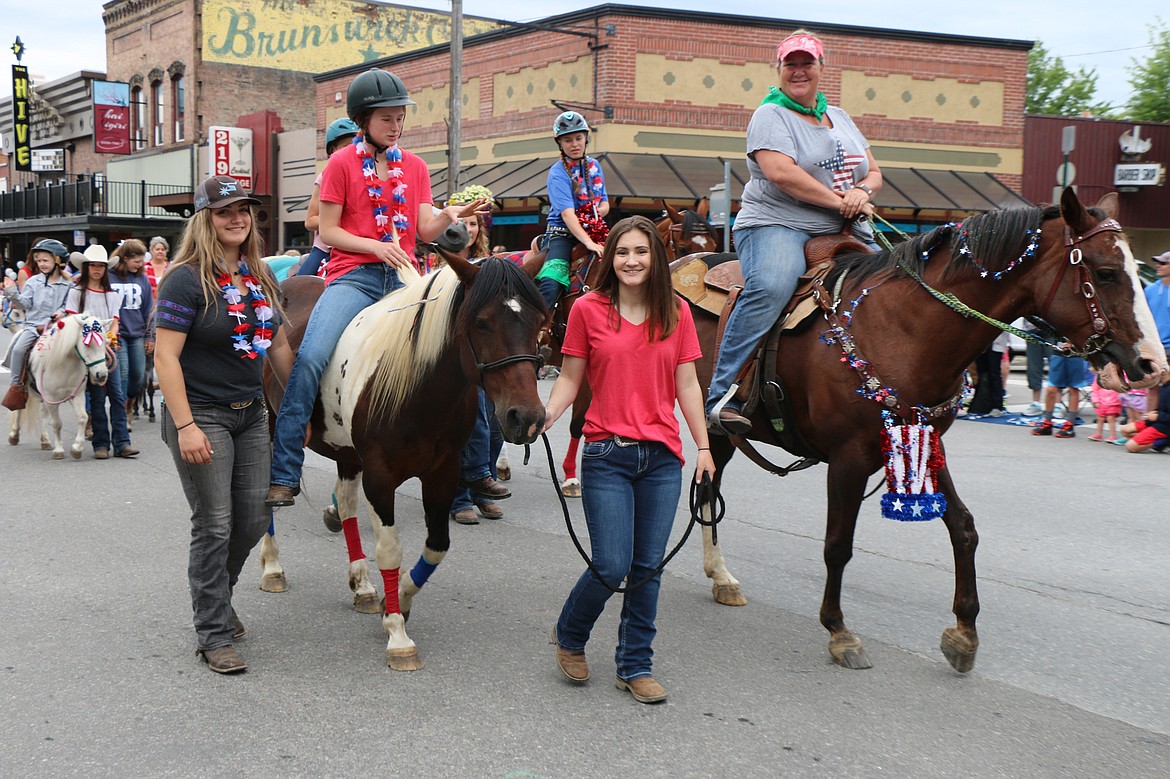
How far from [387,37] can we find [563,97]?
18.0 meters

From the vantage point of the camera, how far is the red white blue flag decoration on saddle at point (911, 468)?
448cm

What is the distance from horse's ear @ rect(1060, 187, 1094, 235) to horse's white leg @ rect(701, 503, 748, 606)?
2.35 meters

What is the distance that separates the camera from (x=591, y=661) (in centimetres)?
475

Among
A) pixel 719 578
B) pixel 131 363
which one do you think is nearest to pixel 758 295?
pixel 719 578

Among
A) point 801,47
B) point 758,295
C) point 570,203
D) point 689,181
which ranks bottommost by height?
point 758,295

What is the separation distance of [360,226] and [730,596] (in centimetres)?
280

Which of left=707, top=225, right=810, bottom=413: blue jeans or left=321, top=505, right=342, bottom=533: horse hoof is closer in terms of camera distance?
left=707, top=225, right=810, bottom=413: blue jeans

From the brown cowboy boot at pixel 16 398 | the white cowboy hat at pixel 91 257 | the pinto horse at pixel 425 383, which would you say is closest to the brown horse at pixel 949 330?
the pinto horse at pixel 425 383

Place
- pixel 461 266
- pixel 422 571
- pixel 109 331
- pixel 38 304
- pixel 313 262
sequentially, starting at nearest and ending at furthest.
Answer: pixel 461 266 < pixel 422 571 < pixel 313 262 < pixel 109 331 < pixel 38 304

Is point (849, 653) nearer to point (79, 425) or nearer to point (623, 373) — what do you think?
point (623, 373)

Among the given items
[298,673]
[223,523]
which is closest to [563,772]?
[298,673]

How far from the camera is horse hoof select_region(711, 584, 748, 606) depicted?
5629 millimetres

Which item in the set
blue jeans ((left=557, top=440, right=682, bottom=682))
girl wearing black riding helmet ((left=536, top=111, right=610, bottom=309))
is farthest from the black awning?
blue jeans ((left=557, top=440, right=682, bottom=682))

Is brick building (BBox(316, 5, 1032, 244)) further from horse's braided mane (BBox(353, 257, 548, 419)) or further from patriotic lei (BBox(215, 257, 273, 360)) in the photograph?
patriotic lei (BBox(215, 257, 273, 360))
